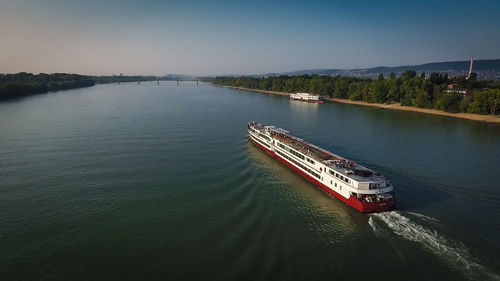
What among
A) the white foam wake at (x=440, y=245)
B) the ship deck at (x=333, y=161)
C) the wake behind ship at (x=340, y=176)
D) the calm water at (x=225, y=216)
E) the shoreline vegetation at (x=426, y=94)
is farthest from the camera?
the shoreline vegetation at (x=426, y=94)

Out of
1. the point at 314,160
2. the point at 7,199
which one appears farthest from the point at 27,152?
the point at 314,160

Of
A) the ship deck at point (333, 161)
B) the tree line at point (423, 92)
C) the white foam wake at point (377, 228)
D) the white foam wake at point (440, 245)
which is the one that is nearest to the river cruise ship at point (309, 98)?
the tree line at point (423, 92)

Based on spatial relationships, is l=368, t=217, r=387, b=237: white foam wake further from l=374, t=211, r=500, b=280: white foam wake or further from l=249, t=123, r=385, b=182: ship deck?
l=249, t=123, r=385, b=182: ship deck

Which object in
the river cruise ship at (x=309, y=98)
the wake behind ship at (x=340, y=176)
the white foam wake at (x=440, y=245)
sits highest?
the river cruise ship at (x=309, y=98)

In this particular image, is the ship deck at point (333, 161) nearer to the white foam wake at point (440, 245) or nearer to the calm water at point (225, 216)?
the calm water at point (225, 216)

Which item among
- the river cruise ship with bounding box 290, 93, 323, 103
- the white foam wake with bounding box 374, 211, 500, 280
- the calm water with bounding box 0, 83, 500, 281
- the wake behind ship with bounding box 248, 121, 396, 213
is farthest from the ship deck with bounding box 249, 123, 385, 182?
the river cruise ship with bounding box 290, 93, 323, 103

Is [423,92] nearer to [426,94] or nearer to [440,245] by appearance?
[426,94]

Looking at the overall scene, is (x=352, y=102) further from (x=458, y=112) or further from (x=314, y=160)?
(x=314, y=160)
